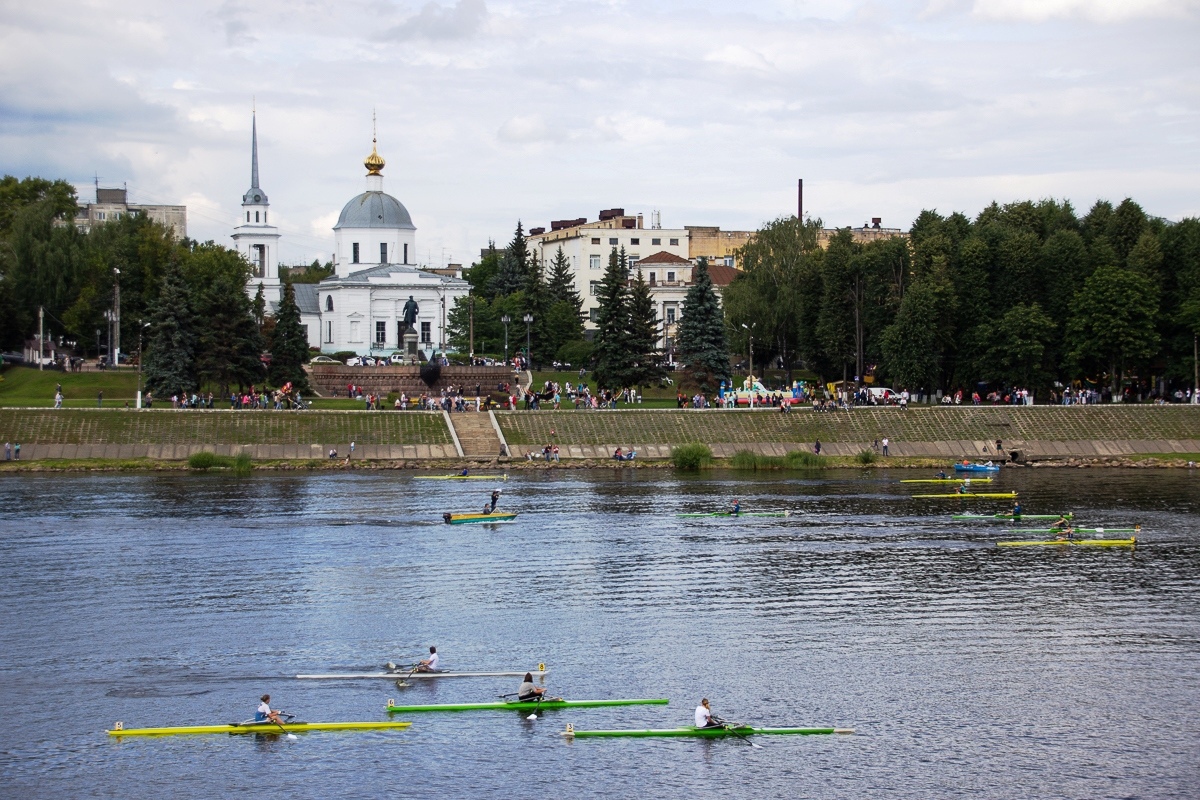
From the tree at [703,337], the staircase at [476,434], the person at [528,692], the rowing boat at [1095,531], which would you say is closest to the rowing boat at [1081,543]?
the rowing boat at [1095,531]

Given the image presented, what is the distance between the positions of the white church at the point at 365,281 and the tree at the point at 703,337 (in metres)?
31.5

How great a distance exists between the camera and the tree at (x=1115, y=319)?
277 feet

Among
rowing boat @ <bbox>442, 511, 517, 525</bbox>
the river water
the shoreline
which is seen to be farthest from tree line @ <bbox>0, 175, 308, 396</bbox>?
rowing boat @ <bbox>442, 511, 517, 525</bbox>

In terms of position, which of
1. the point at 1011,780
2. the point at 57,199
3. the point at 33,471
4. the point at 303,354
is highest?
the point at 57,199

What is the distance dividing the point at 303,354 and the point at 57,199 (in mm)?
45061

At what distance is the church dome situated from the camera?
129m

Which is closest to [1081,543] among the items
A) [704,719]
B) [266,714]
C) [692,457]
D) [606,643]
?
[606,643]

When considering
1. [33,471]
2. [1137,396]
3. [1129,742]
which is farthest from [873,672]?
[1137,396]

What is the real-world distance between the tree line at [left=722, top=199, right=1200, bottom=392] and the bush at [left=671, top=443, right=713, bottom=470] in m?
20.5

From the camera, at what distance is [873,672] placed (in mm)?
33625

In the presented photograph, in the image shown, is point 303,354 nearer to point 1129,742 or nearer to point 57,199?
point 57,199

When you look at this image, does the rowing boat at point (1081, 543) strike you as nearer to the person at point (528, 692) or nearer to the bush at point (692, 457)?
the person at point (528, 692)

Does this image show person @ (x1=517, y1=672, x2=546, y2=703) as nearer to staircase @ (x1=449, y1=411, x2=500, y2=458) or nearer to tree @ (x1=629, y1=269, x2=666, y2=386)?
staircase @ (x1=449, y1=411, x2=500, y2=458)

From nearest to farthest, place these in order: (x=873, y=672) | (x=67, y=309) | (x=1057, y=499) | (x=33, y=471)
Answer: (x=873, y=672)
(x=1057, y=499)
(x=33, y=471)
(x=67, y=309)
